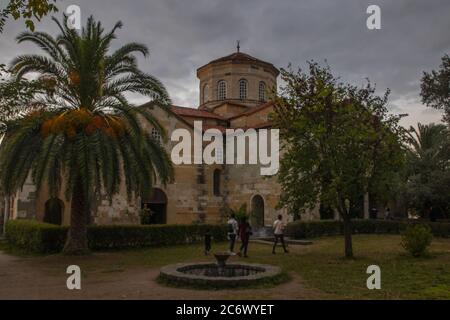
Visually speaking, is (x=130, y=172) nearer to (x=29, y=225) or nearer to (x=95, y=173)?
(x=95, y=173)

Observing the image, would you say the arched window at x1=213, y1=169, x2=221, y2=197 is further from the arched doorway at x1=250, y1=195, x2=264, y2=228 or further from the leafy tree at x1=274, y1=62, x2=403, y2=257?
the leafy tree at x1=274, y1=62, x2=403, y2=257

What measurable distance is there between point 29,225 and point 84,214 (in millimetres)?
3719

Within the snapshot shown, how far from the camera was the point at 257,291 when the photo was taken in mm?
9492

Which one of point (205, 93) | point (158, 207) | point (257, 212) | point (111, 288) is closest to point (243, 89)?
point (205, 93)

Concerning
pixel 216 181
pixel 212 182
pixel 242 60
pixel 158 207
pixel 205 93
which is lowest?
pixel 158 207

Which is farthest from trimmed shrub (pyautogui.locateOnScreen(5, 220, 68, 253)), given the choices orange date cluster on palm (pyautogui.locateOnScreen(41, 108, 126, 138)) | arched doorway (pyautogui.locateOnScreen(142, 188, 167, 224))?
arched doorway (pyautogui.locateOnScreen(142, 188, 167, 224))

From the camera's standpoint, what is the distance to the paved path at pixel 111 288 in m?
9.08

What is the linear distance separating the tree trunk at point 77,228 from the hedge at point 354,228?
442 inches

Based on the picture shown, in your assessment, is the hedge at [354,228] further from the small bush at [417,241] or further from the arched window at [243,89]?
the arched window at [243,89]

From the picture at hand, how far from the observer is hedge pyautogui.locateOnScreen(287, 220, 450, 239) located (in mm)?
23344

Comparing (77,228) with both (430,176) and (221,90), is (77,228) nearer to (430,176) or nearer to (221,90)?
(430,176)

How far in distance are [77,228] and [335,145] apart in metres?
10.0

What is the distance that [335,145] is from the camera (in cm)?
1513
